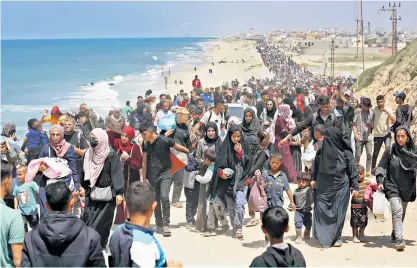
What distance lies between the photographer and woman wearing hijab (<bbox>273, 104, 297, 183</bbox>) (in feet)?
36.1

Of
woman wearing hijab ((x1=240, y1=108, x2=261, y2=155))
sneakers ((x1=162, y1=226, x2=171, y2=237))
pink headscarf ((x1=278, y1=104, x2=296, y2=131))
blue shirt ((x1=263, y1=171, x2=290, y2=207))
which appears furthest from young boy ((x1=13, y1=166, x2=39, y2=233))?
pink headscarf ((x1=278, y1=104, x2=296, y2=131))

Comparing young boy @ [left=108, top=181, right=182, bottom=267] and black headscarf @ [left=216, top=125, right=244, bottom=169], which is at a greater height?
young boy @ [left=108, top=181, right=182, bottom=267]

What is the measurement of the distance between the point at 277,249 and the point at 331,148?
12.3 ft

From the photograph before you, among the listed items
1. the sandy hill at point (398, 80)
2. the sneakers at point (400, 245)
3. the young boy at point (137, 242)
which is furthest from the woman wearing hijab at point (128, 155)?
the sandy hill at point (398, 80)

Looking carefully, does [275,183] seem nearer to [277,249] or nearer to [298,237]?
[298,237]

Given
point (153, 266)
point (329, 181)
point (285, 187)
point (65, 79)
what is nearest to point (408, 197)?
point (329, 181)

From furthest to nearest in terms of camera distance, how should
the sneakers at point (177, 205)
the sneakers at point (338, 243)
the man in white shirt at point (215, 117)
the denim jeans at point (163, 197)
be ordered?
the man in white shirt at point (215, 117), the sneakers at point (177, 205), the denim jeans at point (163, 197), the sneakers at point (338, 243)

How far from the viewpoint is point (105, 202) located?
6.77 meters

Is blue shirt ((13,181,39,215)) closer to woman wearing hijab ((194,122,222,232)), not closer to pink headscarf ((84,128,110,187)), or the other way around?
pink headscarf ((84,128,110,187))

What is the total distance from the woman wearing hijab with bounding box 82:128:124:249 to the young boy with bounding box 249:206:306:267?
3.02 metres

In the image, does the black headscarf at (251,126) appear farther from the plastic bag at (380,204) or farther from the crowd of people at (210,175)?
the plastic bag at (380,204)

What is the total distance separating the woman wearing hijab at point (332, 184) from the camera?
736cm

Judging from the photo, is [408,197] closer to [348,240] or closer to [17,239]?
[348,240]

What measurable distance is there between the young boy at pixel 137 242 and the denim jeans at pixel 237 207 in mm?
3995
